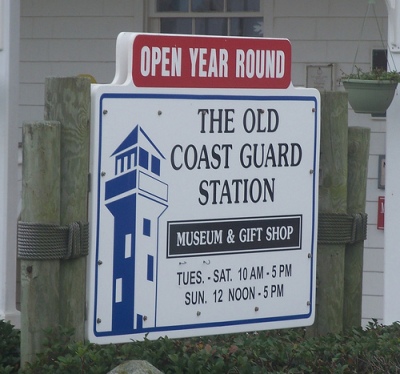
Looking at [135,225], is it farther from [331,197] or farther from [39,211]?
[331,197]

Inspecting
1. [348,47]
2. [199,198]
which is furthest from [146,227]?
[348,47]

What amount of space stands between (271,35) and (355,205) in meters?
3.91

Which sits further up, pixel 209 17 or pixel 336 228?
pixel 209 17

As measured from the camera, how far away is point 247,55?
4246 millimetres

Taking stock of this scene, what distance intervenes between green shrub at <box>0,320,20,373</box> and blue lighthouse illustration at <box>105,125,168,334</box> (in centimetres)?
66

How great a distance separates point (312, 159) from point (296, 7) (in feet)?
13.8

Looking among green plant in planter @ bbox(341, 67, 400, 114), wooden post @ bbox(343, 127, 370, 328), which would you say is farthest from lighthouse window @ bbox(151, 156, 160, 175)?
green plant in planter @ bbox(341, 67, 400, 114)

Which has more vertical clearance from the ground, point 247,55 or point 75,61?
point 75,61

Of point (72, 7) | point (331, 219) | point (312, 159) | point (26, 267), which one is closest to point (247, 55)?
point (312, 159)

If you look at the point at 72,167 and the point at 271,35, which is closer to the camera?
the point at 72,167

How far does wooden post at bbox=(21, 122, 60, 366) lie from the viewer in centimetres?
383

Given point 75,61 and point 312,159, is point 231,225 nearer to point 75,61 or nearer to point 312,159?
point 312,159

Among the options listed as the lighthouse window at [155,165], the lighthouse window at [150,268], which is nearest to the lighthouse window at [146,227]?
the lighthouse window at [150,268]

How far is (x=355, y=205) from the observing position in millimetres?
A: 4867
